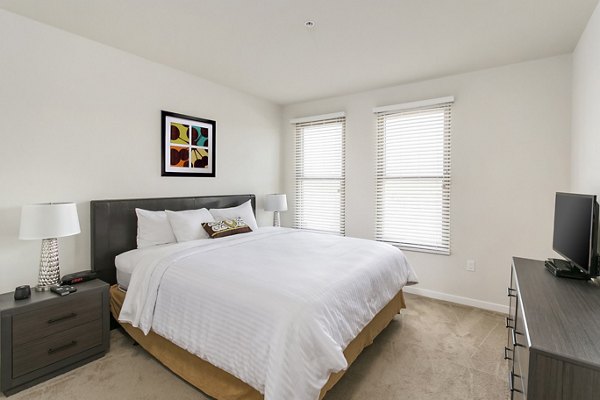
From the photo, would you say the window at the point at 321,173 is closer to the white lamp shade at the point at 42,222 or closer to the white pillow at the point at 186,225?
the white pillow at the point at 186,225

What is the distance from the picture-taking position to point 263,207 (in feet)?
14.9

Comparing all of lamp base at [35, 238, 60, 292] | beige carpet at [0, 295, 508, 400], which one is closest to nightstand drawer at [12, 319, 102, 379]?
beige carpet at [0, 295, 508, 400]

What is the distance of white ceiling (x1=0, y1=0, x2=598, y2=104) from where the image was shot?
212 centimetres

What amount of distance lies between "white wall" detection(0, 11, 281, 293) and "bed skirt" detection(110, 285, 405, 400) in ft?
A: 2.89

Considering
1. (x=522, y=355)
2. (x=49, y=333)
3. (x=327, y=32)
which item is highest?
(x=327, y=32)

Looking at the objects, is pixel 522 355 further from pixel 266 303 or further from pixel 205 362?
pixel 205 362

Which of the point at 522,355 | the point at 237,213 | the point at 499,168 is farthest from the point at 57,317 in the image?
the point at 499,168

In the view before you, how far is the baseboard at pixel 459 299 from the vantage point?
10.5 feet

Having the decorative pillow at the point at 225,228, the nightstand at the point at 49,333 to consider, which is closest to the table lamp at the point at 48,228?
the nightstand at the point at 49,333

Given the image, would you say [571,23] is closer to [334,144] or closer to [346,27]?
[346,27]

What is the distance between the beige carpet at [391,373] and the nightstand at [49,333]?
87 mm

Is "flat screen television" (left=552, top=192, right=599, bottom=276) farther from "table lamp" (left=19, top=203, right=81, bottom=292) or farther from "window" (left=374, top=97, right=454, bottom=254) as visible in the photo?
"table lamp" (left=19, top=203, right=81, bottom=292)

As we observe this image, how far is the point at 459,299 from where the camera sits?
3.43 metres

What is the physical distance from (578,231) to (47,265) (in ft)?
11.8
